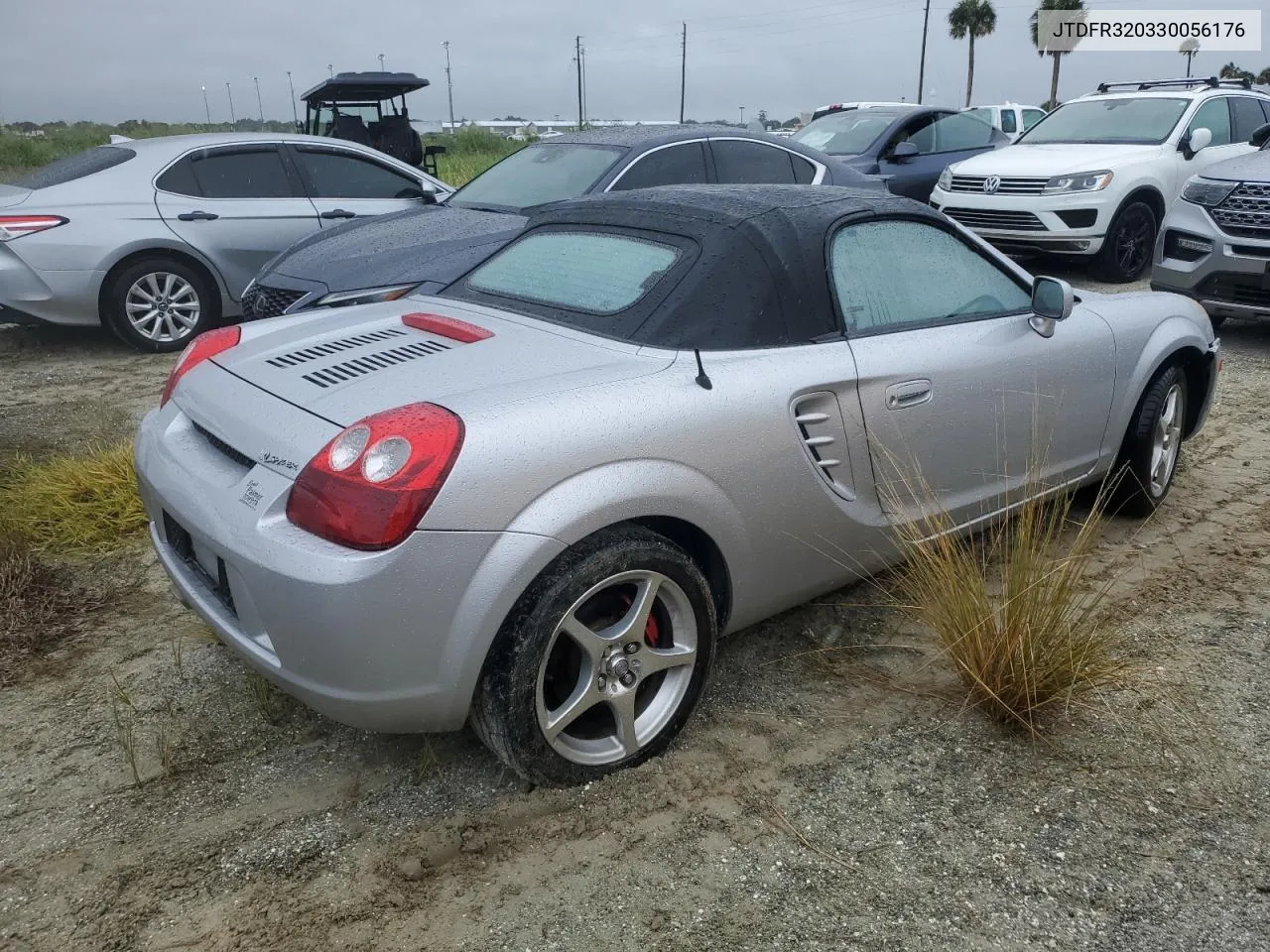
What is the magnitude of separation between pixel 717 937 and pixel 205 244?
6.92m

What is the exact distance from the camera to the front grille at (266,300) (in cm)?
606

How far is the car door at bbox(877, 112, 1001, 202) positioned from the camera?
11203mm

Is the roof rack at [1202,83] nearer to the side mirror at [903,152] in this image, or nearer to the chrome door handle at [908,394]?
the side mirror at [903,152]

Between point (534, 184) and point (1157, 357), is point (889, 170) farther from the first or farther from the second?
point (1157, 357)

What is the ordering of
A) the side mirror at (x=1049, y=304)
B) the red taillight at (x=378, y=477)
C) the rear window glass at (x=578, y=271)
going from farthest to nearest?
the side mirror at (x=1049, y=304) → the rear window glass at (x=578, y=271) → the red taillight at (x=378, y=477)

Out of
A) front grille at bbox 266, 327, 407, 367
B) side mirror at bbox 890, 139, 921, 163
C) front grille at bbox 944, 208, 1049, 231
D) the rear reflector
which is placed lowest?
front grille at bbox 944, 208, 1049, 231

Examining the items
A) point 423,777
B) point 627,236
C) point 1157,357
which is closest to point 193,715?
point 423,777

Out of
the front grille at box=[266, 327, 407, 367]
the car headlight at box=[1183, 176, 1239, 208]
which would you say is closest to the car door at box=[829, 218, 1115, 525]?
the front grille at box=[266, 327, 407, 367]

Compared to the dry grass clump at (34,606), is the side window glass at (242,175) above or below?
above

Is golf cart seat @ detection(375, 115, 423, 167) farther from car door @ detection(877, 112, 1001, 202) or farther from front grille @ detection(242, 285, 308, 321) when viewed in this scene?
front grille @ detection(242, 285, 308, 321)

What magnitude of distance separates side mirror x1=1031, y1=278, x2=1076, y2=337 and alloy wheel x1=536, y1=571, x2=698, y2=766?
1.79 meters

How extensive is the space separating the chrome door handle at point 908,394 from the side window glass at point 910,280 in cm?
19

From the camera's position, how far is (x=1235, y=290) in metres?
7.27

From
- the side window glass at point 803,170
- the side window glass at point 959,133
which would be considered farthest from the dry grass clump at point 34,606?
the side window glass at point 959,133
